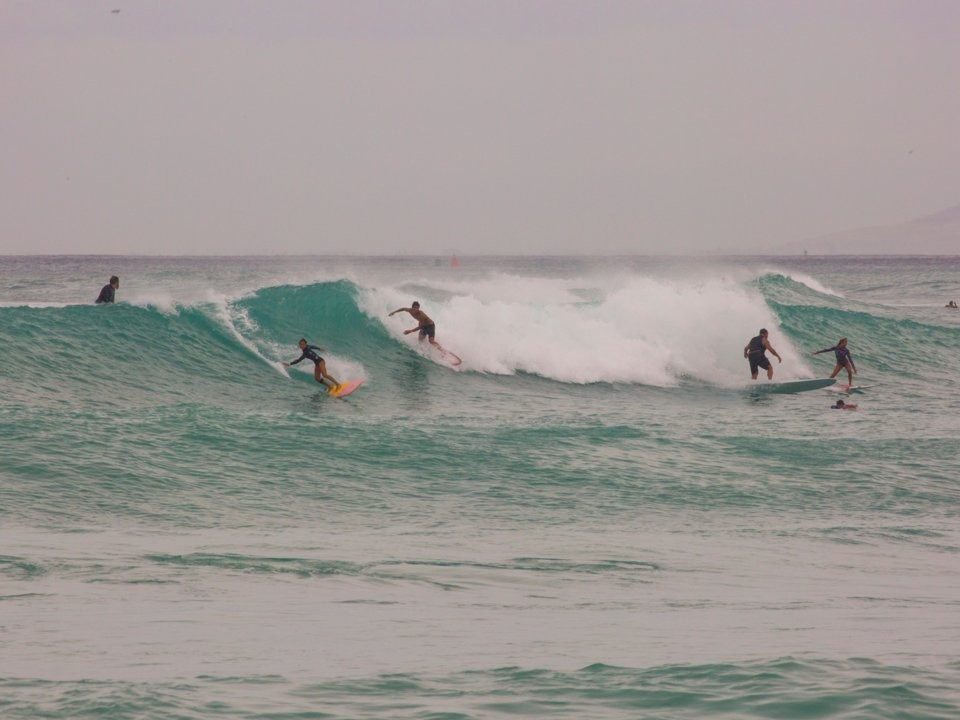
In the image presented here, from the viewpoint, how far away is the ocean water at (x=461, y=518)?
22.8ft

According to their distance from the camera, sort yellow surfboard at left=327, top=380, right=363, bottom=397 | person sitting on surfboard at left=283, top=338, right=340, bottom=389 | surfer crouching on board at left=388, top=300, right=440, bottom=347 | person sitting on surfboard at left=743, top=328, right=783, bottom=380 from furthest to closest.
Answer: surfer crouching on board at left=388, top=300, right=440, bottom=347 < person sitting on surfboard at left=743, top=328, right=783, bottom=380 < person sitting on surfboard at left=283, top=338, right=340, bottom=389 < yellow surfboard at left=327, top=380, right=363, bottom=397

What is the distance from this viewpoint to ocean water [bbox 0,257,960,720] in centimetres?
695

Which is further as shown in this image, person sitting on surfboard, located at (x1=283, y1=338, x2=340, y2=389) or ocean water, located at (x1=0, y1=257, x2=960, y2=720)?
person sitting on surfboard, located at (x1=283, y1=338, x2=340, y2=389)

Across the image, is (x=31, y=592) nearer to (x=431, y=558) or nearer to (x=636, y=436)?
(x=431, y=558)

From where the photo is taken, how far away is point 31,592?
9.09 metres

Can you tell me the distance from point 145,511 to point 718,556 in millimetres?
6276

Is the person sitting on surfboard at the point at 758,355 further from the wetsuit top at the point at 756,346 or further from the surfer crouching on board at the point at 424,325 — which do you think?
the surfer crouching on board at the point at 424,325

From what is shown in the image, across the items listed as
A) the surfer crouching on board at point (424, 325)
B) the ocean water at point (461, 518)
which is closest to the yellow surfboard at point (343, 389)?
the ocean water at point (461, 518)

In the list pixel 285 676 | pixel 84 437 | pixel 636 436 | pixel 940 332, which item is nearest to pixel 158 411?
pixel 84 437

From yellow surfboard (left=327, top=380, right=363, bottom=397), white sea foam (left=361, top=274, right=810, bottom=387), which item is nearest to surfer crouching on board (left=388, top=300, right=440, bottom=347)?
white sea foam (left=361, top=274, right=810, bottom=387)

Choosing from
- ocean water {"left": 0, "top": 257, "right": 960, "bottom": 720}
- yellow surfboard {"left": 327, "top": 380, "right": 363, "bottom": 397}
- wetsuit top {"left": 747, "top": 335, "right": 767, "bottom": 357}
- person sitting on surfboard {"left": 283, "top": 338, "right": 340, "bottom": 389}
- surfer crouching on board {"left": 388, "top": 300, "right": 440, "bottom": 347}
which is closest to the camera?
ocean water {"left": 0, "top": 257, "right": 960, "bottom": 720}

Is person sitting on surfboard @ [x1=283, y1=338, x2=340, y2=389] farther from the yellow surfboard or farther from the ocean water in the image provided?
the ocean water

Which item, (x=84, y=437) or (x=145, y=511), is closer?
(x=145, y=511)

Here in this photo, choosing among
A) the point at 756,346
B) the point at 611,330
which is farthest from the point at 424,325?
the point at 756,346
